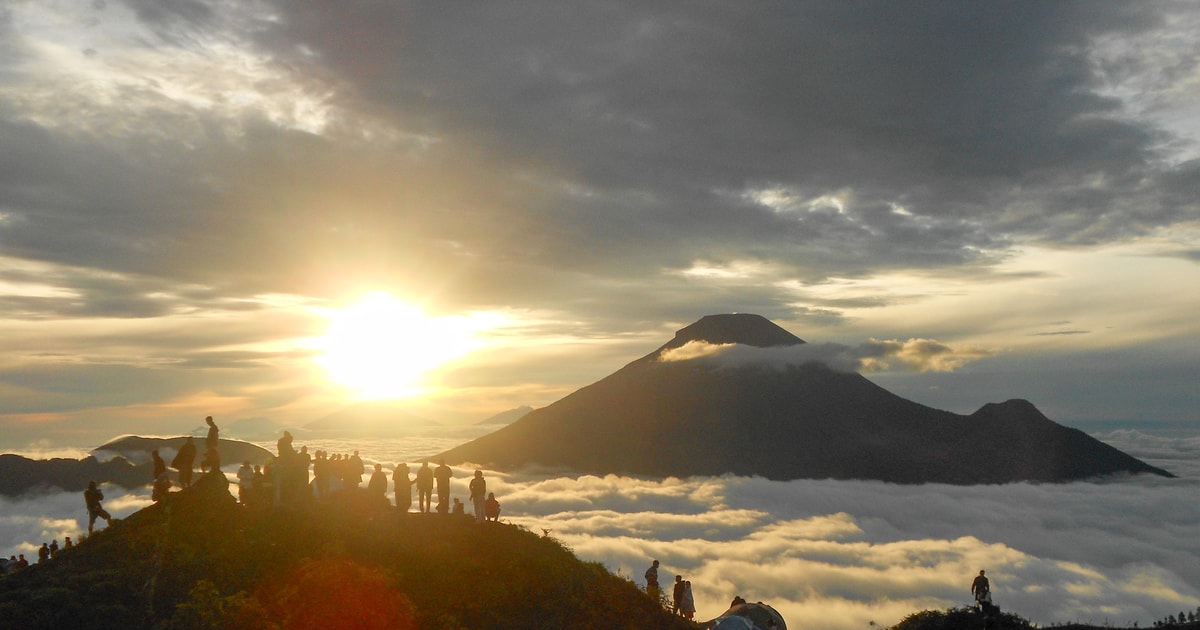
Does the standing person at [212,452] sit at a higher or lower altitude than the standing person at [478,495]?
higher

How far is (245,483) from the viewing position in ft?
98.1

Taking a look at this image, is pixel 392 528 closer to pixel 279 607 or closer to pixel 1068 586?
pixel 279 607

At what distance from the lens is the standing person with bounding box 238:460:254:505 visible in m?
29.5

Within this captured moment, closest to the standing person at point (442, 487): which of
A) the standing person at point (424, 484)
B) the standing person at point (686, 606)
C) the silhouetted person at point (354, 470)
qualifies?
the standing person at point (424, 484)

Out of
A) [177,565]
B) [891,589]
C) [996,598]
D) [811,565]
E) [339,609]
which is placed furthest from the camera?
[811,565]

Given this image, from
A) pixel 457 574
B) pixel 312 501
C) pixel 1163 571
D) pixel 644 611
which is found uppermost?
pixel 312 501

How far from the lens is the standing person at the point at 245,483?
2947cm

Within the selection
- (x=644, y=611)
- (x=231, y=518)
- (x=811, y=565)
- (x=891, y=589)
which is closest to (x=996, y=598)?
(x=891, y=589)

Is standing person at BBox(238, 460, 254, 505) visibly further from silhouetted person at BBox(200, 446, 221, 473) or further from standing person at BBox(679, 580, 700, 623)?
standing person at BBox(679, 580, 700, 623)

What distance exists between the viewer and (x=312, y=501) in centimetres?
3034

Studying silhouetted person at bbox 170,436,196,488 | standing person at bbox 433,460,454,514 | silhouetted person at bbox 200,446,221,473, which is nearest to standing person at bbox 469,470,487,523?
standing person at bbox 433,460,454,514

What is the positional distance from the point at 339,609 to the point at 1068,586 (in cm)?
19363

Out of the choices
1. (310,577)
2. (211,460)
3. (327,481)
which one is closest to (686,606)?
(327,481)

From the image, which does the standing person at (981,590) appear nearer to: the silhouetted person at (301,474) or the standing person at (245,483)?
the silhouetted person at (301,474)
